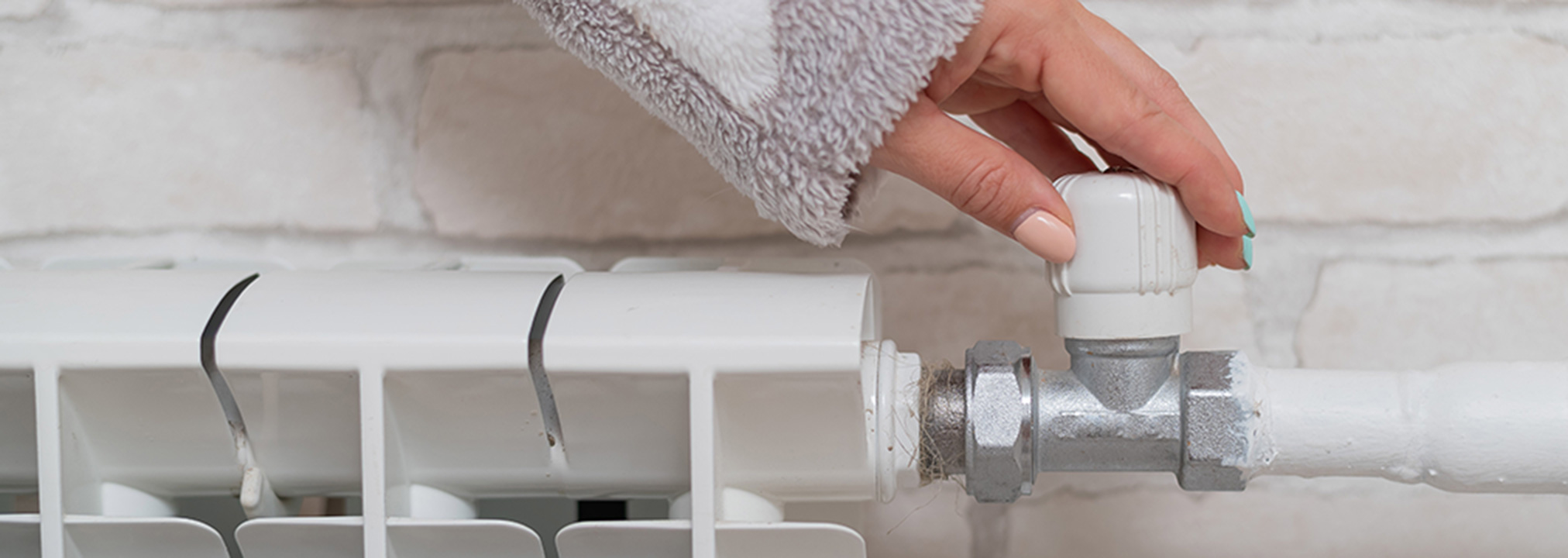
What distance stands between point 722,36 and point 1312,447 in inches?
10.4

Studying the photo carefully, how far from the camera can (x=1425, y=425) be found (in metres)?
0.35

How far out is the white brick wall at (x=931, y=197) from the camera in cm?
53

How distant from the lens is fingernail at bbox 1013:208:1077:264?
1.16ft

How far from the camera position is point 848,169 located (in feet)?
1.16

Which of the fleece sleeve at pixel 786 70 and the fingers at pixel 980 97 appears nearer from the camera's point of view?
the fleece sleeve at pixel 786 70

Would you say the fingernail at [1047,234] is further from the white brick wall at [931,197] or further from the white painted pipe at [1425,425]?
the white brick wall at [931,197]

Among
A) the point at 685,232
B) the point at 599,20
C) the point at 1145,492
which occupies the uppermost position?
the point at 599,20

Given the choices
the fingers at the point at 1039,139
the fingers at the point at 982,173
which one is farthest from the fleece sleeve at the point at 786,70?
the fingers at the point at 1039,139

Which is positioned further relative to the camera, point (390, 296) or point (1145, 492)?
point (1145, 492)

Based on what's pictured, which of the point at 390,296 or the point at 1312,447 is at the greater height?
the point at 390,296

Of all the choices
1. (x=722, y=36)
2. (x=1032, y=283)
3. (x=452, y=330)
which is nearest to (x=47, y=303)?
(x=452, y=330)

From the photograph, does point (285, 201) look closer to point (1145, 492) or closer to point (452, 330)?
point (452, 330)

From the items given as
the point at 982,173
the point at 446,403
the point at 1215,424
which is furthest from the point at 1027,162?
the point at 446,403

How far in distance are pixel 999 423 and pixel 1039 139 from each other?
0.52 feet
